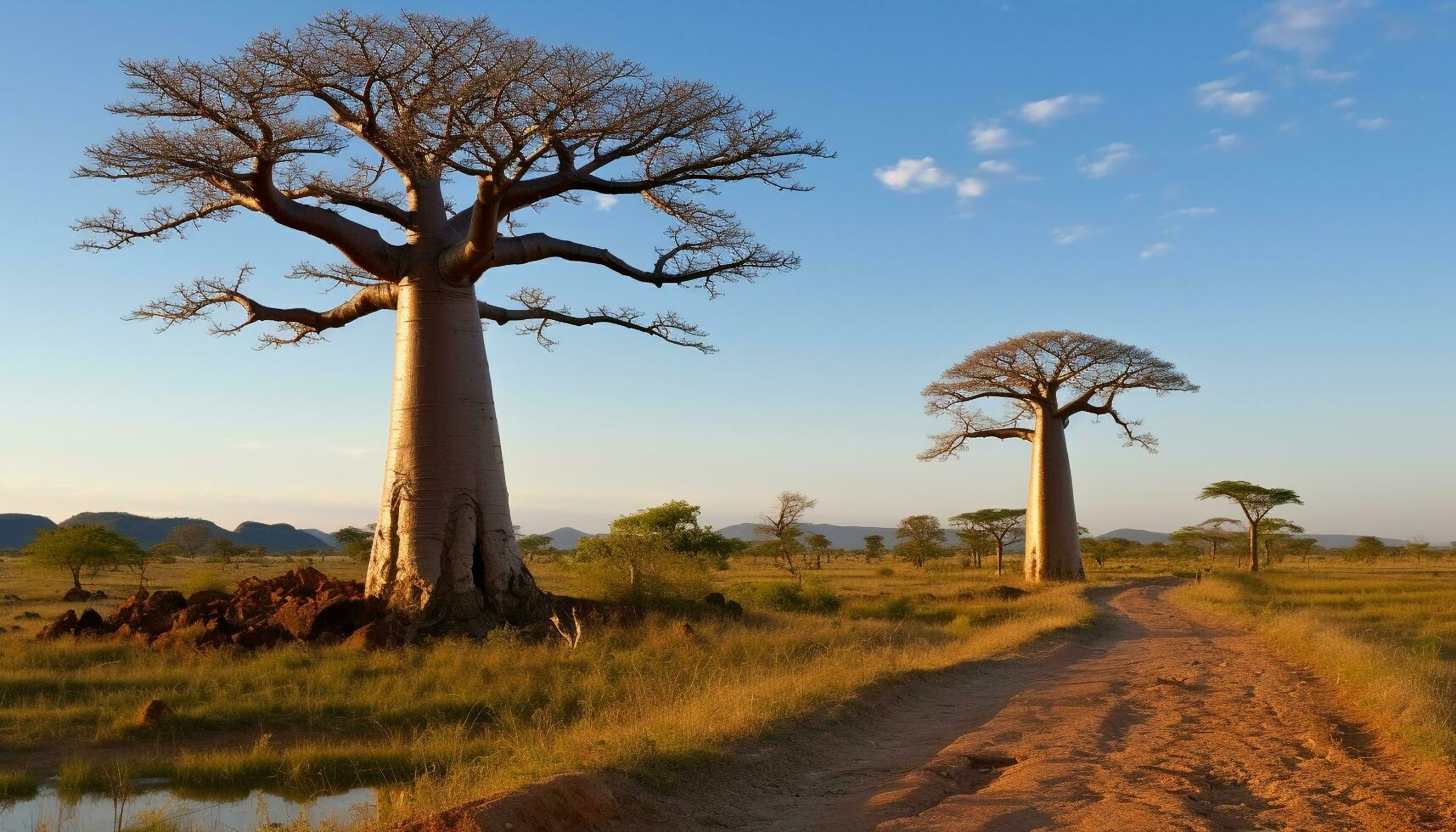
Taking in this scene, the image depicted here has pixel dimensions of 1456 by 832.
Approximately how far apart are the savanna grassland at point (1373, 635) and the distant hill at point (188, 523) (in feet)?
362

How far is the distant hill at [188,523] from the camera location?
12181cm

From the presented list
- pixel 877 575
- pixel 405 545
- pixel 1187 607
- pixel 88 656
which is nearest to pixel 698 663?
pixel 405 545

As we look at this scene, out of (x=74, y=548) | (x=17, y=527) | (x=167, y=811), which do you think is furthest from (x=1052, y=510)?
(x=17, y=527)

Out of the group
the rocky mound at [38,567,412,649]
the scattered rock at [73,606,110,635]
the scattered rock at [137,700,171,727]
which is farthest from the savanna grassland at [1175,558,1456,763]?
the scattered rock at [73,606,110,635]

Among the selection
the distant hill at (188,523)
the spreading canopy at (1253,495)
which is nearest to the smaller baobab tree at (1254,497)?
the spreading canopy at (1253,495)

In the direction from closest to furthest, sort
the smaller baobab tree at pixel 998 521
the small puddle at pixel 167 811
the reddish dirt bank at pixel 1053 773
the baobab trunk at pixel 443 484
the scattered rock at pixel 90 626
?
the reddish dirt bank at pixel 1053 773 → the small puddle at pixel 167 811 → the baobab trunk at pixel 443 484 → the scattered rock at pixel 90 626 → the smaller baobab tree at pixel 998 521

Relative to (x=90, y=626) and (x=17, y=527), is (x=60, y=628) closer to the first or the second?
(x=90, y=626)

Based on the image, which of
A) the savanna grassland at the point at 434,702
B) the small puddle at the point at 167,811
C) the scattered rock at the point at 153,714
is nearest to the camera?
the small puddle at the point at 167,811

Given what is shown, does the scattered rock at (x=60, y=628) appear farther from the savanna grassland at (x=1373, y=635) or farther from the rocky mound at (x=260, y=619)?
the savanna grassland at (x=1373, y=635)

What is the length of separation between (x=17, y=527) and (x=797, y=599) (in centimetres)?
14179

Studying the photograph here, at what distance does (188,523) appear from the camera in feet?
383

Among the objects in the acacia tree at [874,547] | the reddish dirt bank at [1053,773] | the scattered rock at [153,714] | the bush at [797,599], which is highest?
the acacia tree at [874,547]

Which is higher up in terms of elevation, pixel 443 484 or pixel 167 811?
pixel 443 484

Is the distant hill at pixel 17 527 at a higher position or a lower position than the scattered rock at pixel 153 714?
higher
